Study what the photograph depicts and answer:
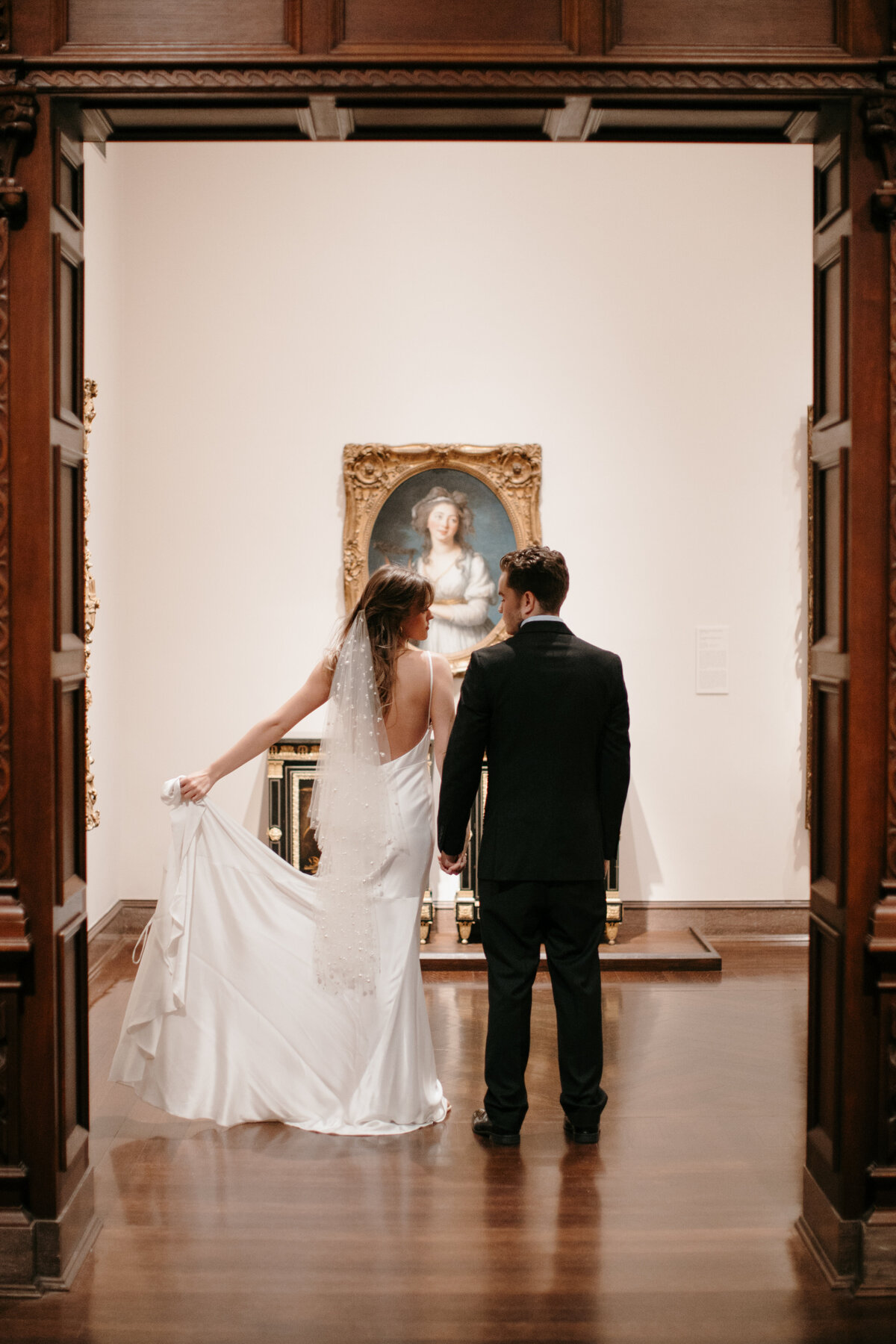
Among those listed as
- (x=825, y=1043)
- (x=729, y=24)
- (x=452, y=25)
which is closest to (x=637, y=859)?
(x=825, y=1043)

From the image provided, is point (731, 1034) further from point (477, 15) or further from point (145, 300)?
point (145, 300)

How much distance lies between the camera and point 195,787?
4520 mm

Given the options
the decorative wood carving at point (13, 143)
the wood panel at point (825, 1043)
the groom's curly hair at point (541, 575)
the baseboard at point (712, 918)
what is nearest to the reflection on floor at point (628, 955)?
the baseboard at point (712, 918)

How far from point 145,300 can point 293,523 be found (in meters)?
1.57

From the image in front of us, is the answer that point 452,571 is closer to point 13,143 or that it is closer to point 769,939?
point 769,939

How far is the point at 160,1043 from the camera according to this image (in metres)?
4.44

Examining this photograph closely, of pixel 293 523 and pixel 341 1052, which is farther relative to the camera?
pixel 293 523

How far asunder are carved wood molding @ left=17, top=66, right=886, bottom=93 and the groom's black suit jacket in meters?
1.72

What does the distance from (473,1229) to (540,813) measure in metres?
1.32

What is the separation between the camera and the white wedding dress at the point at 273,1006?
4.41 meters

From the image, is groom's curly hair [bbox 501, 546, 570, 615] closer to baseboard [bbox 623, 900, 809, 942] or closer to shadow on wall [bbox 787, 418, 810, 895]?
shadow on wall [bbox 787, 418, 810, 895]

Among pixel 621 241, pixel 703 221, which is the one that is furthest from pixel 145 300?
pixel 703 221

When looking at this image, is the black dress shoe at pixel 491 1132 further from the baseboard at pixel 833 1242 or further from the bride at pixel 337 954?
the baseboard at pixel 833 1242

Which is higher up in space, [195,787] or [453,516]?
[453,516]
